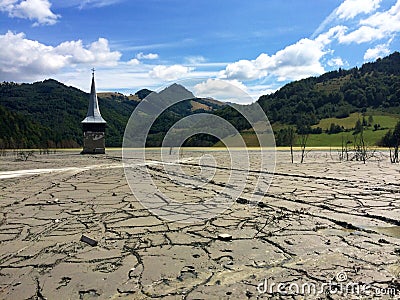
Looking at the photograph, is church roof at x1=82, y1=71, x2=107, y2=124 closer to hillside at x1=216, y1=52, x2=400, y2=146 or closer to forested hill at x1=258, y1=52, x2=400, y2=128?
hillside at x1=216, y1=52, x2=400, y2=146

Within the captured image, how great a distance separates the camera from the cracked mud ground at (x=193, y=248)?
294 centimetres

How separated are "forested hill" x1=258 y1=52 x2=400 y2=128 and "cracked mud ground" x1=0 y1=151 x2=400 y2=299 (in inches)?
2023

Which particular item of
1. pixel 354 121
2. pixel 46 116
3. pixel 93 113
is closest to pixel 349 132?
pixel 354 121

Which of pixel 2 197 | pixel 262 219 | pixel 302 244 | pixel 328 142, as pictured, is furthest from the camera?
pixel 328 142

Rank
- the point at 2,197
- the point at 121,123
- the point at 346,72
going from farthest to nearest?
the point at 346,72, the point at 121,123, the point at 2,197

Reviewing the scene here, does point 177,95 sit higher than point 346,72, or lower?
lower

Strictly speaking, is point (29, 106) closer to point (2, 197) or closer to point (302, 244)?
point (2, 197)

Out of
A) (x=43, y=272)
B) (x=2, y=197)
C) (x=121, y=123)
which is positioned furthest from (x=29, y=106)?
(x=43, y=272)

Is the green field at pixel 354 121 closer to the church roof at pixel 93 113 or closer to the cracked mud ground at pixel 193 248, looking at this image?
the church roof at pixel 93 113

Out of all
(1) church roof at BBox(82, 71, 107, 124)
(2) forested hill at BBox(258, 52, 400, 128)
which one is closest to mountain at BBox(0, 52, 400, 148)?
(2) forested hill at BBox(258, 52, 400, 128)

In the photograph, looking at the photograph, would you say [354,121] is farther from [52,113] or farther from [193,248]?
[193,248]

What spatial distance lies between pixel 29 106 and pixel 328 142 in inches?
2362

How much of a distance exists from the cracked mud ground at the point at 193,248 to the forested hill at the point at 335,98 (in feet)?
169

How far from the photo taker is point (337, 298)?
268 cm
